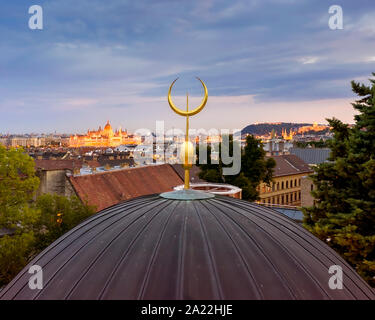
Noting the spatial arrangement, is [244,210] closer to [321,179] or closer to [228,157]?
[321,179]

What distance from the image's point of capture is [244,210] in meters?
6.84

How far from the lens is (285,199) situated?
193 feet

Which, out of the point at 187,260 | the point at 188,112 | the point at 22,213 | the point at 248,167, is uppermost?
the point at 188,112

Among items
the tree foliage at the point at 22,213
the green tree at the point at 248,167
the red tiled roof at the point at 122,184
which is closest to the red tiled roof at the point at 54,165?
the red tiled roof at the point at 122,184

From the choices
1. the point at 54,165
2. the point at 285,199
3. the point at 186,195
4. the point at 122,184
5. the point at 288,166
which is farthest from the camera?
the point at 288,166

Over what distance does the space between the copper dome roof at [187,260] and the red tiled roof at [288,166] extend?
5171 cm

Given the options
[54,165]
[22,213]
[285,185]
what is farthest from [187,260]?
[285,185]

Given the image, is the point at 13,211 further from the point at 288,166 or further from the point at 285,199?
the point at 288,166

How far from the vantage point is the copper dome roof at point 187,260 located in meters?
4.69

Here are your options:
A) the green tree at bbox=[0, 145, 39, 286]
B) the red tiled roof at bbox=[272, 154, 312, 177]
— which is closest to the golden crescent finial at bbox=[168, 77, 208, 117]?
the green tree at bbox=[0, 145, 39, 286]

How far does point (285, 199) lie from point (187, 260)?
56.9 m

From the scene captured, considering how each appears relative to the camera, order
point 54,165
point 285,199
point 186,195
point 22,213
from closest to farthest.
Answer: point 186,195
point 22,213
point 54,165
point 285,199

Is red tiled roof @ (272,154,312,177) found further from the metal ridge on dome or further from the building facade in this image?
the metal ridge on dome
